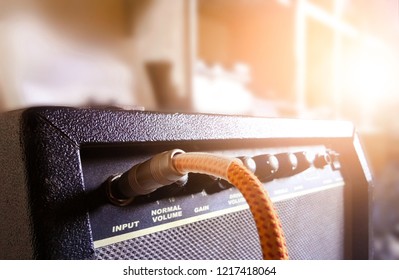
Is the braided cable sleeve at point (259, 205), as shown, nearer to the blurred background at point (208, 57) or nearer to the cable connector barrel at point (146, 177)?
the cable connector barrel at point (146, 177)

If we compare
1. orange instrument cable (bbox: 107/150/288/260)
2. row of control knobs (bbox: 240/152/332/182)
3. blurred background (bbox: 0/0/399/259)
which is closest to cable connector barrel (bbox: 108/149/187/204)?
orange instrument cable (bbox: 107/150/288/260)

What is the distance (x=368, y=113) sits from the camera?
2.72 meters

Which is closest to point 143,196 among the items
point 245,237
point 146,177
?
point 146,177

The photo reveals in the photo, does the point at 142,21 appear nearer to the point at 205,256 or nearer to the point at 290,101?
the point at 290,101

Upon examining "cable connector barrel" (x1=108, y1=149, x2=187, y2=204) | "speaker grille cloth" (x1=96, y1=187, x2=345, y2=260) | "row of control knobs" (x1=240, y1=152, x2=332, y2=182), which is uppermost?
"cable connector barrel" (x1=108, y1=149, x2=187, y2=204)

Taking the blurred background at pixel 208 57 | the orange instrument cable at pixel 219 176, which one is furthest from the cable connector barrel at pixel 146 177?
the blurred background at pixel 208 57

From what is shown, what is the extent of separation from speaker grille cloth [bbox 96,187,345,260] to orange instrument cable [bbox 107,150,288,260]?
51 mm

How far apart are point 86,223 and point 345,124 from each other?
0.45 metres

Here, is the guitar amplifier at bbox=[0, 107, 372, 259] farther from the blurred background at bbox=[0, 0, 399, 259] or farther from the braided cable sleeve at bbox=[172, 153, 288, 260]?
the blurred background at bbox=[0, 0, 399, 259]

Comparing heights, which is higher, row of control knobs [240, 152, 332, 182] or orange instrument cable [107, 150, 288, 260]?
orange instrument cable [107, 150, 288, 260]

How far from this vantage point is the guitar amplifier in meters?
0.28

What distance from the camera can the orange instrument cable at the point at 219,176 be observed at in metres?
0.27

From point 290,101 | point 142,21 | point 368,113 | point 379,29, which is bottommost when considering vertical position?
point 368,113
